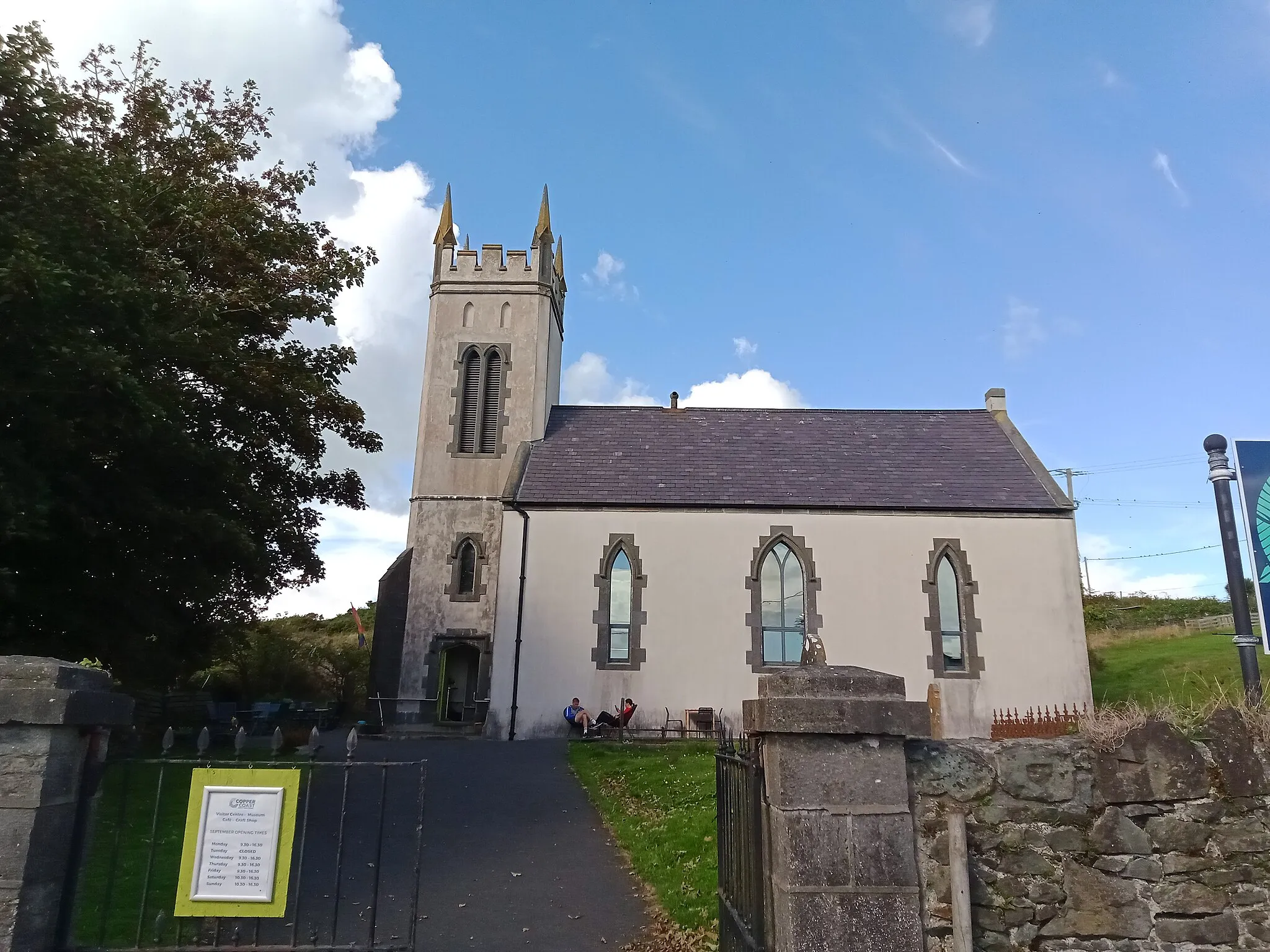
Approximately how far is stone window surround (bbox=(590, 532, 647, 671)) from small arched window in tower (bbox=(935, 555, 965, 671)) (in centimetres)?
741

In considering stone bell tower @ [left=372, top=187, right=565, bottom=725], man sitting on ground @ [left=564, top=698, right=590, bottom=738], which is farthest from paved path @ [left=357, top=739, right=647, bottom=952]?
stone bell tower @ [left=372, top=187, right=565, bottom=725]

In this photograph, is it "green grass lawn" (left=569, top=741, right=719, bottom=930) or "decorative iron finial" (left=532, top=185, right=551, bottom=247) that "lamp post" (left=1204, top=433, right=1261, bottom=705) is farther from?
"decorative iron finial" (left=532, top=185, right=551, bottom=247)

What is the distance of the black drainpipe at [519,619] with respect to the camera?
64.8ft

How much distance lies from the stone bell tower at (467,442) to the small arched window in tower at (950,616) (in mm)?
11451

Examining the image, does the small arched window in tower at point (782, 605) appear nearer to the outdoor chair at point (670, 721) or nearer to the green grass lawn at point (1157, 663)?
the outdoor chair at point (670, 721)

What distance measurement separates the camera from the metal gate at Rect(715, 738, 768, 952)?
4723mm

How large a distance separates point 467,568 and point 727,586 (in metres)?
7.99

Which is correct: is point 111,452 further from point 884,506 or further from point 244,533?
point 884,506

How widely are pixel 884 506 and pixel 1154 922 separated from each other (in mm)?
16755

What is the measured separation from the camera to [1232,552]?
265 inches

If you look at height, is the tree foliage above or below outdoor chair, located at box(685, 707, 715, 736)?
above

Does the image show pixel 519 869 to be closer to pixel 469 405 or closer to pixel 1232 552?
pixel 1232 552

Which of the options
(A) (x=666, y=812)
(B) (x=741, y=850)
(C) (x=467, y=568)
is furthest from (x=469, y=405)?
(B) (x=741, y=850)

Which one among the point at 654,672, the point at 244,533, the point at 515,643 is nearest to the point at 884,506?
the point at 654,672
